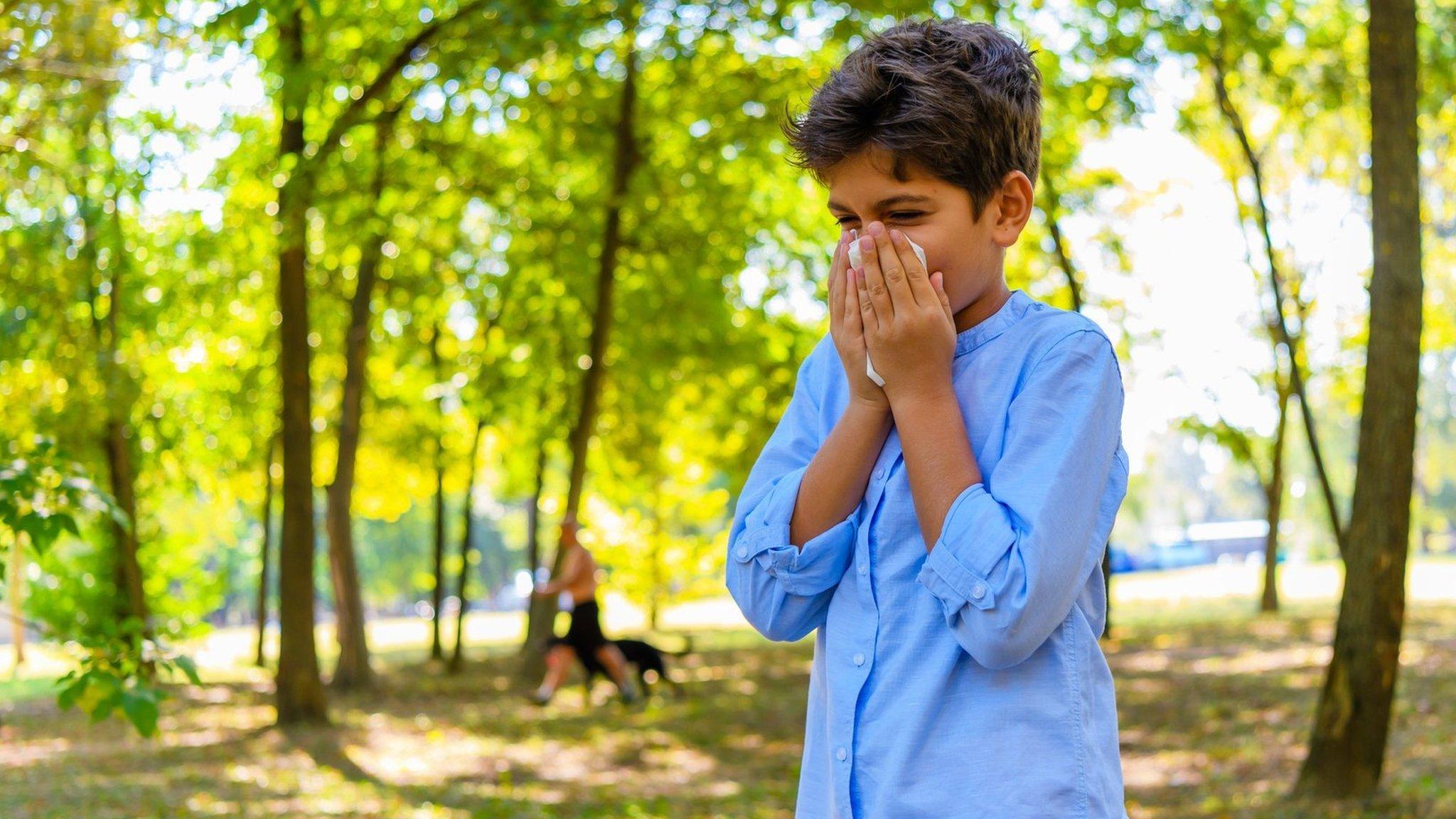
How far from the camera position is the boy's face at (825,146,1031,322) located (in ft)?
5.66

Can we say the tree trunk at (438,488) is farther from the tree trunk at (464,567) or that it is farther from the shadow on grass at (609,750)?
the shadow on grass at (609,750)

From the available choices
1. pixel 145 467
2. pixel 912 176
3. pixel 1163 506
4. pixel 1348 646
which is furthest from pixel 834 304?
pixel 1163 506

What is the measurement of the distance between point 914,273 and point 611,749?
10.6m

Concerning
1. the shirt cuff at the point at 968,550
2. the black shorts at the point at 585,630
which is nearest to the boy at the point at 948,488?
the shirt cuff at the point at 968,550

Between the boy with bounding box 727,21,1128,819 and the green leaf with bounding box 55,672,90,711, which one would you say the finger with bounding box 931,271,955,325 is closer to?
the boy with bounding box 727,21,1128,819

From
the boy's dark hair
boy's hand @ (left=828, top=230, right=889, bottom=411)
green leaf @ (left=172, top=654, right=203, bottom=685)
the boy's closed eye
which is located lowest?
green leaf @ (left=172, top=654, right=203, bottom=685)

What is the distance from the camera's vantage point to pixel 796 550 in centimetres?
179

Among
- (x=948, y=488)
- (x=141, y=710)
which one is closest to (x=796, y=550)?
(x=948, y=488)

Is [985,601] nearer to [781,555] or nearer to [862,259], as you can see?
[781,555]

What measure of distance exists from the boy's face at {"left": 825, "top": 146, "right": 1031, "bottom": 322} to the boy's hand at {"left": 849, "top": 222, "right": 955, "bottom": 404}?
0.04 m

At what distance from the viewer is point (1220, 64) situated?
44.2 ft

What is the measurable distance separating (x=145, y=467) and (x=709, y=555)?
49.8ft

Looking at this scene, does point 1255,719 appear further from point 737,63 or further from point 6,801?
point 6,801

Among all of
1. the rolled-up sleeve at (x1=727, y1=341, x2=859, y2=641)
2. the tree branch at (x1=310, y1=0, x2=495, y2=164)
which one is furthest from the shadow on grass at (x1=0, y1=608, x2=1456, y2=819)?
the rolled-up sleeve at (x1=727, y1=341, x2=859, y2=641)
